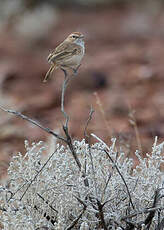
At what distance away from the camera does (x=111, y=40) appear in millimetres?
13508

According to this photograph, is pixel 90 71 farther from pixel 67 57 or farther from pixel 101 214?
pixel 101 214

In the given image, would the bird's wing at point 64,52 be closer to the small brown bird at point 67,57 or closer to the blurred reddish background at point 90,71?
the small brown bird at point 67,57

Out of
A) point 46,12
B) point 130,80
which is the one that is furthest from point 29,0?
point 130,80

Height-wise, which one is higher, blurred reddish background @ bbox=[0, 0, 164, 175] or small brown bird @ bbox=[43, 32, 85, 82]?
blurred reddish background @ bbox=[0, 0, 164, 175]

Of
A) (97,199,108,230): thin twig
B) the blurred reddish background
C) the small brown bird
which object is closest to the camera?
(97,199,108,230): thin twig

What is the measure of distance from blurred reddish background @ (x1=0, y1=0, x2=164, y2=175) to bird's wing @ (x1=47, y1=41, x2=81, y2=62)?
1.19m

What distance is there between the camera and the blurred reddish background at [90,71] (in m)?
6.79

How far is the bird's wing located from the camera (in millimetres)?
2447

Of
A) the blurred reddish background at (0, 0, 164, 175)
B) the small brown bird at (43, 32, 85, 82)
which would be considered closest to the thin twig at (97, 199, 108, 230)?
the small brown bird at (43, 32, 85, 82)

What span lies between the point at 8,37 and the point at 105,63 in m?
3.38

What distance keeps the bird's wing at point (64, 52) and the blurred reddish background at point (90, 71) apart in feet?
3.90

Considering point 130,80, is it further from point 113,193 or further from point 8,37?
point 113,193

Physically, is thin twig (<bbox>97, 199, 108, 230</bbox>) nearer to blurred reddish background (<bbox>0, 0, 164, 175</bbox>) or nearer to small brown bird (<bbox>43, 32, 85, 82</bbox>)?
small brown bird (<bbox>43, 32, 85, 82</bbox>)

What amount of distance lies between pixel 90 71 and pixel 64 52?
301 inches
